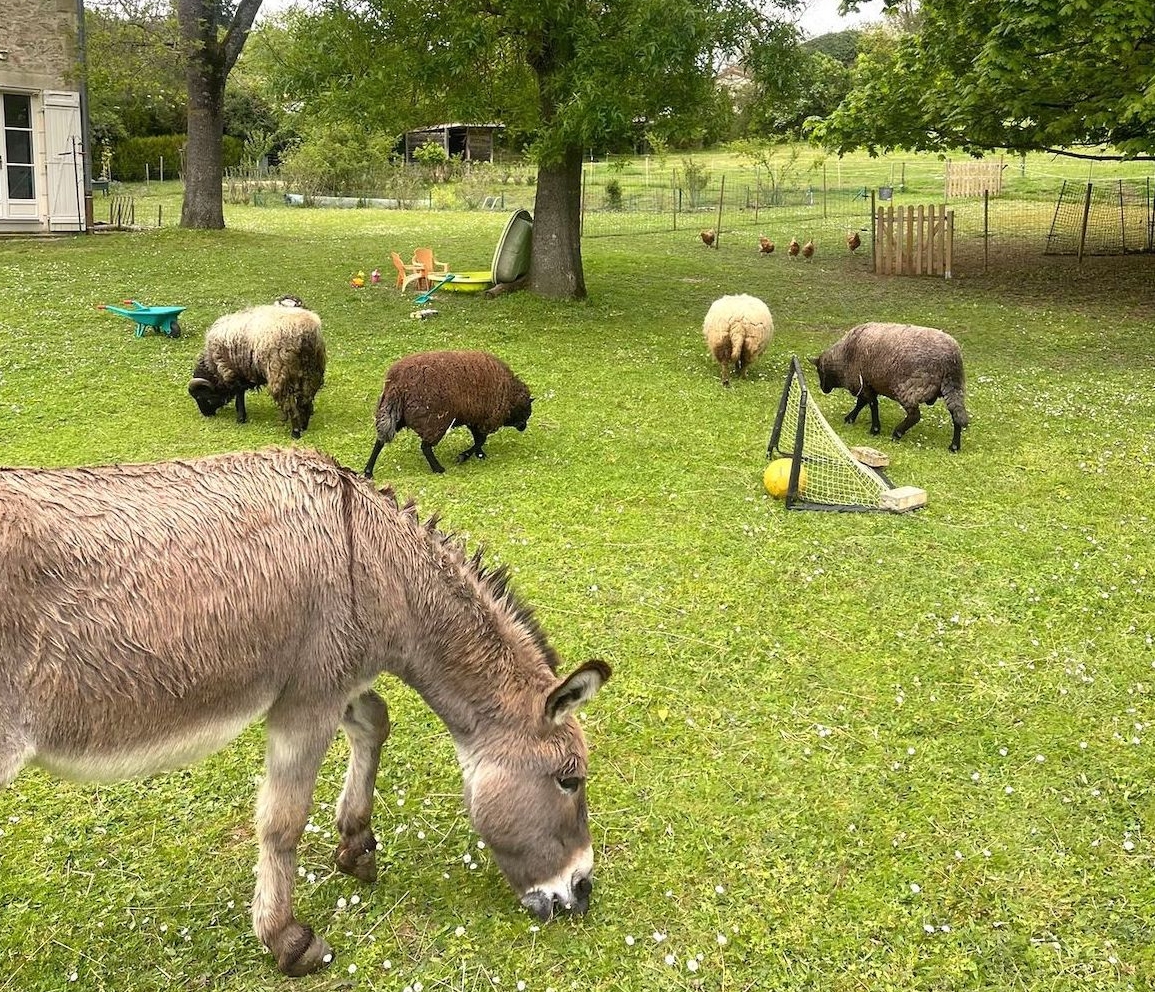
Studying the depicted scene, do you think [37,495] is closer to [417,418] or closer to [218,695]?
[218,695]

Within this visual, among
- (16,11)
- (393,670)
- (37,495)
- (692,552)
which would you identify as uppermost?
(16,11)

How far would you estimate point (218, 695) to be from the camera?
3.28 meters

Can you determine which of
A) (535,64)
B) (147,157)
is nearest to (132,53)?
(535,64)

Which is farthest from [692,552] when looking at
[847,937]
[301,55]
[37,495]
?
[301,55]

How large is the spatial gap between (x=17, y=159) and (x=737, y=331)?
19.5m

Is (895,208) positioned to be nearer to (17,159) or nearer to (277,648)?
(17,159)

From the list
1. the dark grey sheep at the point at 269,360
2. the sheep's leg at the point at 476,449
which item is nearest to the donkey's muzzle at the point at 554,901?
the sheep's leg at the point at 476,449

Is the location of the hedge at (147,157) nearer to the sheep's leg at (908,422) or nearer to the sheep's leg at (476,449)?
the sheep's leg at (476,449)

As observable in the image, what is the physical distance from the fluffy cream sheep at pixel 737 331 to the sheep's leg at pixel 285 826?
428 inches

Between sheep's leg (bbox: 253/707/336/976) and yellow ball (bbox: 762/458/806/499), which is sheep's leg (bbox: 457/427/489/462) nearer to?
yellow ball (bbox: 762/458/806/499)

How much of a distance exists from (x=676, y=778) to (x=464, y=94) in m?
14.2

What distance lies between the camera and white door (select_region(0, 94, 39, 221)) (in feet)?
75.4

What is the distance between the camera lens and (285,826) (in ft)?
11.9

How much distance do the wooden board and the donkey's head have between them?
597 centimetres
